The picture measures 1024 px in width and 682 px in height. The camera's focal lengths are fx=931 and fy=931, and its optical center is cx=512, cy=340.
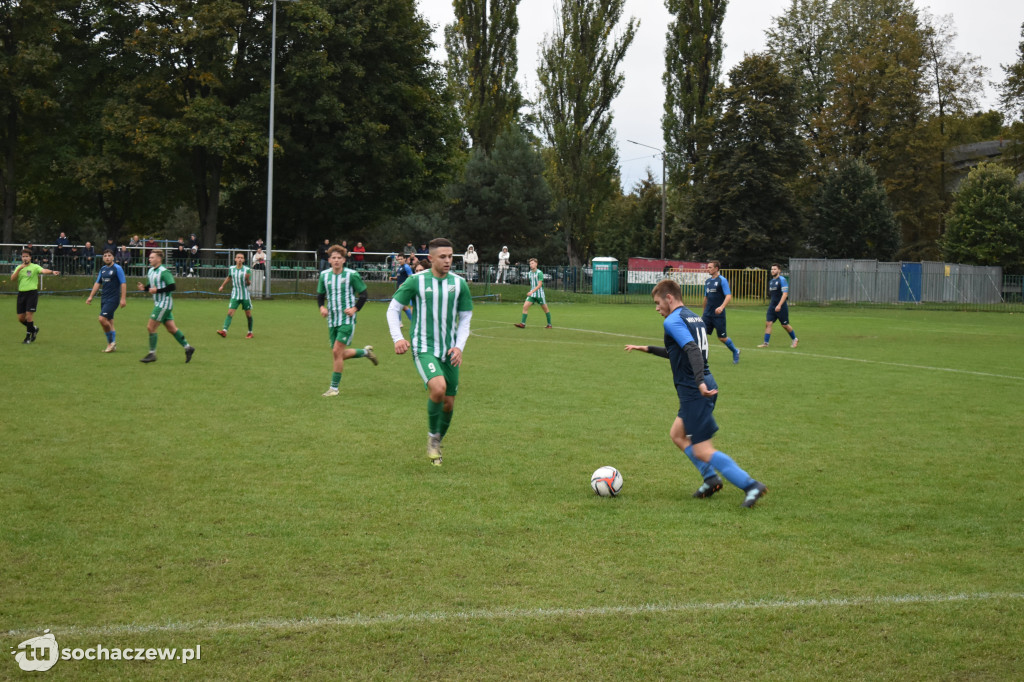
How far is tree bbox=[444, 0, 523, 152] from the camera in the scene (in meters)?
59.3

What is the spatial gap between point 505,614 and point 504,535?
1.51m

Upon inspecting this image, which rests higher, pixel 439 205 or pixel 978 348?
pixel 439 205

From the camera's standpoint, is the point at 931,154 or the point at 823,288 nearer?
the point at 823,288

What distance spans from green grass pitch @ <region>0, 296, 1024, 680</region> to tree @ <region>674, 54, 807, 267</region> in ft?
136

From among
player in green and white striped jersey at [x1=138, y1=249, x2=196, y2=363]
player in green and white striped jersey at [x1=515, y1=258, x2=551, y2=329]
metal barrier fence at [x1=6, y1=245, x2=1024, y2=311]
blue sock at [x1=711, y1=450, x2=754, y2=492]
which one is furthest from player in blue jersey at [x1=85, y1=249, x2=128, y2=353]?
metal barrier fence at [x1=6, y1=245, x2=1024, y2=311]

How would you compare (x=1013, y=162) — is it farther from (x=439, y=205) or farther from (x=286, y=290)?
(x=286, y=290)

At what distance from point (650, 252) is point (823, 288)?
25.0m

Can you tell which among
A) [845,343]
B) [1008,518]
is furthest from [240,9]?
[1008,518]

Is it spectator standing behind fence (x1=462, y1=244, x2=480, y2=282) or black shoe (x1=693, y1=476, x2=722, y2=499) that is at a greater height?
spectator standing behind fence (x1=462, y1=244, x2=480, y2=282)

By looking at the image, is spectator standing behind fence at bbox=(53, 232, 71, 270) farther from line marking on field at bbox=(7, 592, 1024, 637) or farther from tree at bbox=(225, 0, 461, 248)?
line marking on field at bbox=(7, 592, 1024, 637)

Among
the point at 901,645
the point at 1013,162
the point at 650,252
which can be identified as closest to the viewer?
the point at 901,645

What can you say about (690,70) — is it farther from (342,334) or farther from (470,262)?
(342,334)

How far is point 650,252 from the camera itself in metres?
72.1

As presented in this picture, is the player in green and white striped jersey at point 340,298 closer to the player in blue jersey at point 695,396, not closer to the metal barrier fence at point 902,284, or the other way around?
the player in blue jersey at point 695,396
